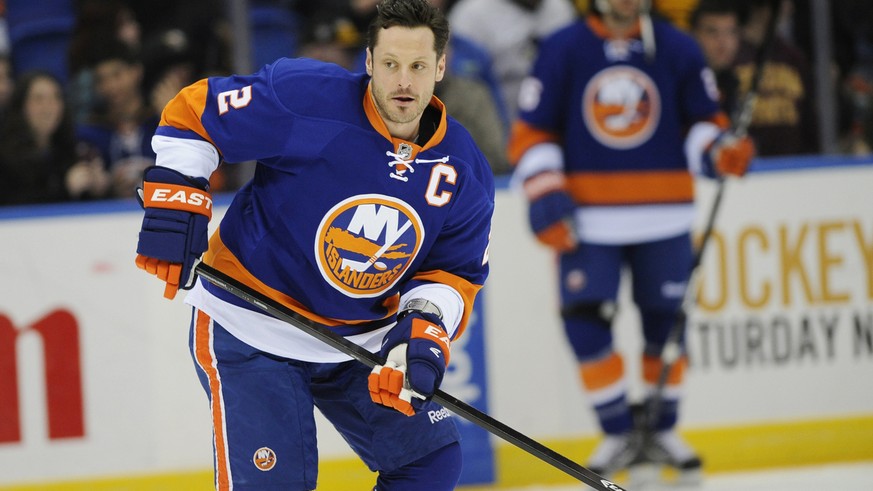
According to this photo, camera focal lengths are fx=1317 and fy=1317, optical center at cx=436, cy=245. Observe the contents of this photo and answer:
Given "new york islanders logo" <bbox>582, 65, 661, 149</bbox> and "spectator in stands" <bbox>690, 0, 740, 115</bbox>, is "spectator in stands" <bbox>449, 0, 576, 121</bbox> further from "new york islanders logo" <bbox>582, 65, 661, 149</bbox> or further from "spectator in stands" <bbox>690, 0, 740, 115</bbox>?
"new york islanders logo" <bbox>582, 65, 661, 149</bbox>

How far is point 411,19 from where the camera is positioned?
2.54 meters

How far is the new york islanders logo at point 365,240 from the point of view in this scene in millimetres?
2588

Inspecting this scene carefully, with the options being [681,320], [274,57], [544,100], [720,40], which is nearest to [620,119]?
[544,100]

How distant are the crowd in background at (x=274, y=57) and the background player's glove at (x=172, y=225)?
213 cm

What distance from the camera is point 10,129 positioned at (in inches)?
184

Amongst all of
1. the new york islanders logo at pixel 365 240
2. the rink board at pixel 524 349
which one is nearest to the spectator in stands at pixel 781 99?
the rink board at pixel 524 349

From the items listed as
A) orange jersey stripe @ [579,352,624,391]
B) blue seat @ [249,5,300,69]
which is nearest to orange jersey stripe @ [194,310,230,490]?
orange jersey stripe @ [579,352,624,391]

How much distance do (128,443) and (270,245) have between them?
2012 millimetres

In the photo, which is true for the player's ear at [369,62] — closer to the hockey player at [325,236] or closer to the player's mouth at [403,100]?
the hockey player at [325,236]

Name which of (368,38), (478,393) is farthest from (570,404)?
(368,38)

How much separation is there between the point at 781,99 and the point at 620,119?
1.00 metres

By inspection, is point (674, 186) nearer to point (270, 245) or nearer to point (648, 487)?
point (648, 487)

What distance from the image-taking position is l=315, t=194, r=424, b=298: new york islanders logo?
259 centimetres

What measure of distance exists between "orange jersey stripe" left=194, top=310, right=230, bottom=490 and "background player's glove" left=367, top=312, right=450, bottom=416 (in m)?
0.31
